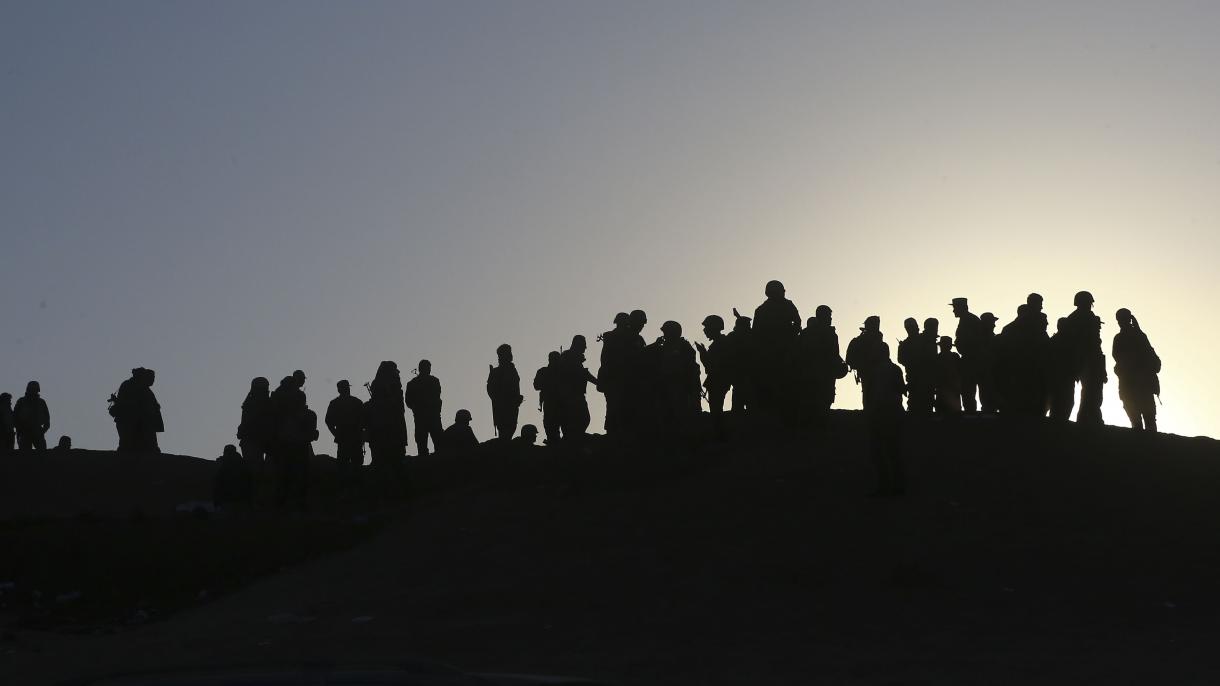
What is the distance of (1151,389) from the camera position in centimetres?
2530

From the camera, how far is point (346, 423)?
83.7ft

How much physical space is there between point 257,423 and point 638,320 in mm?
6256

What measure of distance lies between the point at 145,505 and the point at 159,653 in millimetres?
12158

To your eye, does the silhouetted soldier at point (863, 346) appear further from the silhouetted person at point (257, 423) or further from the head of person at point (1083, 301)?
the silhouetted person at point (257, 423)

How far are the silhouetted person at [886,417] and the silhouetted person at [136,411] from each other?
47.4 feet

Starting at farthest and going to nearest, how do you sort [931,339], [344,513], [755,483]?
[931,339]
[344,513]
[755,483]

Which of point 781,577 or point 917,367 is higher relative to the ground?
point 917,367

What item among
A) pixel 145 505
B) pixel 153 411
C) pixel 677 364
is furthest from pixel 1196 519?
pixel 153 411

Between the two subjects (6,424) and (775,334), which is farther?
(6,424)

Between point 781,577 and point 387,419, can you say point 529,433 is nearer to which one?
point 387,419

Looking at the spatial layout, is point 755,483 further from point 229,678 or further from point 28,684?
point 229,678

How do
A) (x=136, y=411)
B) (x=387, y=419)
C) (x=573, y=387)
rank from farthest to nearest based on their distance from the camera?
(x=136, y=411)
(x=573, y=387)
(x=387, y=419)

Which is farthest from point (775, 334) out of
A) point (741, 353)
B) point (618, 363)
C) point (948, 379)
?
point (948, 379)

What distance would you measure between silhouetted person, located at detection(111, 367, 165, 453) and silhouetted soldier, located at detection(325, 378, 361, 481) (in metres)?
5.20
